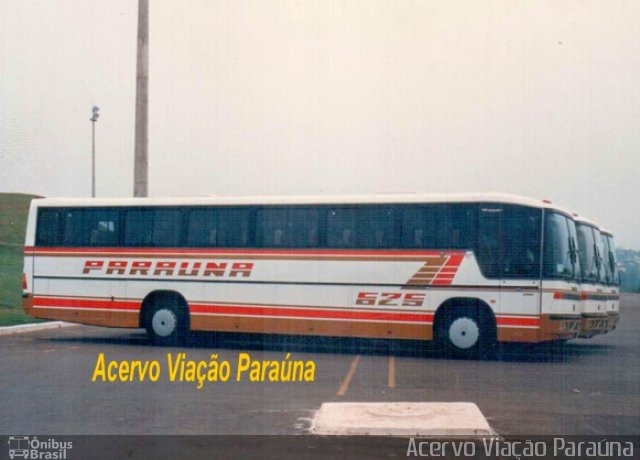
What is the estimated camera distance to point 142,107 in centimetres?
2469

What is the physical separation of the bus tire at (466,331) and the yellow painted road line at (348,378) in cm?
170

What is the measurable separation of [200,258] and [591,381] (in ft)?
27.1

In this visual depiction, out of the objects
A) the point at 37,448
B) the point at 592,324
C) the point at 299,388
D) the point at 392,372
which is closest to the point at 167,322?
the point at 392,372

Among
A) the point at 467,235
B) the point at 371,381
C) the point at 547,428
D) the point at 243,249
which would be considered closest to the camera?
the point at 547,428

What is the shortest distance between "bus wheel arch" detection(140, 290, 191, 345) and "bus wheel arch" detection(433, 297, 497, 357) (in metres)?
5.18

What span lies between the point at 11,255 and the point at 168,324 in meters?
33.8

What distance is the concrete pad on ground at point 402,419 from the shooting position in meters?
9.61

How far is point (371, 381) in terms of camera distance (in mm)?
13914

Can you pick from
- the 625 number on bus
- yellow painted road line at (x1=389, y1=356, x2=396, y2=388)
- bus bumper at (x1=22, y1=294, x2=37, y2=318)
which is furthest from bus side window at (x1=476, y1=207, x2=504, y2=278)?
bus bumper at (x1=22, y1=294, x2=37, y2=318)

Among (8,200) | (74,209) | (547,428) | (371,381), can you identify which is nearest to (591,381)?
(371,381)

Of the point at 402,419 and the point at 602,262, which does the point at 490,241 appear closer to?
the point at 602,262

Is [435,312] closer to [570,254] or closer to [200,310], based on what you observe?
[570,254]

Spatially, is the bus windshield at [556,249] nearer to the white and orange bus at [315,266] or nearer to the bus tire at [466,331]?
the white and orange bus at [315,266]

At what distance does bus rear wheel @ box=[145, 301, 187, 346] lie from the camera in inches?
755
